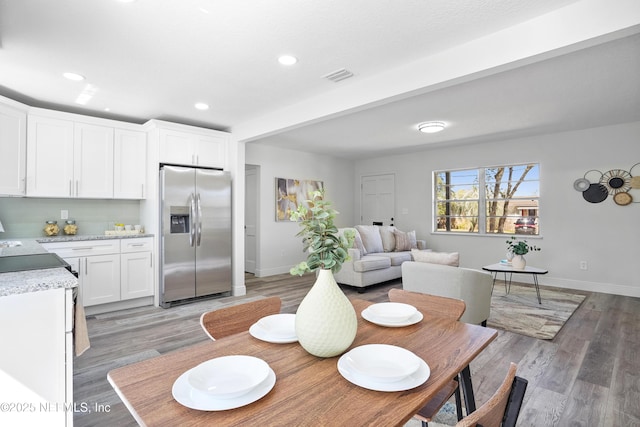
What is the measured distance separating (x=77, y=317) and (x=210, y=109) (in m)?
2.89

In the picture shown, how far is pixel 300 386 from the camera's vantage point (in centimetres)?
89

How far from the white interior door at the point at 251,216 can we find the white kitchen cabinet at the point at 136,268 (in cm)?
234

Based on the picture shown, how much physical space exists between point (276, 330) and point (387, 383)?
52 centimetres

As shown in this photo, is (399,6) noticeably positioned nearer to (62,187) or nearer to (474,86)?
(474,86)

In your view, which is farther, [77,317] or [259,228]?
[259,228]

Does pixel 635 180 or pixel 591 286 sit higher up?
pixel 635 180

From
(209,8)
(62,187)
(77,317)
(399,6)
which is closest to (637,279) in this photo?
(399,6)

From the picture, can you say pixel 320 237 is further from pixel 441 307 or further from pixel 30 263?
pixel 30 263

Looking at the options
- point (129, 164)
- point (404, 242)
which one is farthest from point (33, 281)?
point (404, 242)

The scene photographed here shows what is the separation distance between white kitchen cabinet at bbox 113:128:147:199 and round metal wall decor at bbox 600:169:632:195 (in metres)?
6.61

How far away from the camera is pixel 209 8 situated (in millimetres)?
2061

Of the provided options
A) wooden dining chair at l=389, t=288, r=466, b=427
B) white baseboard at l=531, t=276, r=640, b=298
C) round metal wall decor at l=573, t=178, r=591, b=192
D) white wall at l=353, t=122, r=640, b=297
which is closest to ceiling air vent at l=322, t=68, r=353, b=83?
wooden dining chair at l=389, t=288, r=466, b=427

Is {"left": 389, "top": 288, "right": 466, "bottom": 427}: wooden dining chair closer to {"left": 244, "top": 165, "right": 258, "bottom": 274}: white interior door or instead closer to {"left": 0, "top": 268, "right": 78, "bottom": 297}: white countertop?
{"left": 0, "top": 268, "right": 78, "bottom": 297}: white countertop

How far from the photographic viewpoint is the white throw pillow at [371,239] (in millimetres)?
5656
